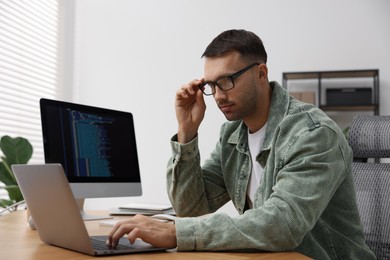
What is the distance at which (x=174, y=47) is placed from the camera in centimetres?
448

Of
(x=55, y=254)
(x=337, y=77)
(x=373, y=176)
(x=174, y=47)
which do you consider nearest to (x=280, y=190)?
(x=55, y=254)

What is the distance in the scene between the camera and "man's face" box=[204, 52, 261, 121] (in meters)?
1.44

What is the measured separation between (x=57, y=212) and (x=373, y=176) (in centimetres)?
114

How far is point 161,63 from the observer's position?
4488mm

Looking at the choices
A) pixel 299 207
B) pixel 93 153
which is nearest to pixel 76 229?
pixel 299 207

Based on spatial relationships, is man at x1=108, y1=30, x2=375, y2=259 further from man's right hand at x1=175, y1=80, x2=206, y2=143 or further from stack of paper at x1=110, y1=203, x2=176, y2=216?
stack of paper at x1=110, y1=203, x2=176, y2=216

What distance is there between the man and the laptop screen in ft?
0.92

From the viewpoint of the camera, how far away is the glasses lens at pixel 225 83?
1431mm

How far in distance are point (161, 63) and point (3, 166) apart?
190 centimetres

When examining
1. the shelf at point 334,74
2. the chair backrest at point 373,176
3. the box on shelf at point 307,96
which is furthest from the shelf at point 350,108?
the chair backrest at point 373,176

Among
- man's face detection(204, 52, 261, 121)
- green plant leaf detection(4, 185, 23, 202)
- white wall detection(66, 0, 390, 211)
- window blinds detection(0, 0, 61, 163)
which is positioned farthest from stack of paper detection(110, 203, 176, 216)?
white wall detection(66, 0, 390, 211)

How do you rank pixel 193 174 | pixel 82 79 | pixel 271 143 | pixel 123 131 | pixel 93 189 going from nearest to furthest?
pixel 271 143
pixel 193 174
pixel 93 189
pixel 123 131
pixel 82 79

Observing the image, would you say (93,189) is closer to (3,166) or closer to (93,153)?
(93,153)

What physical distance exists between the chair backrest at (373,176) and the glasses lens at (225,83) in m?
0.56
